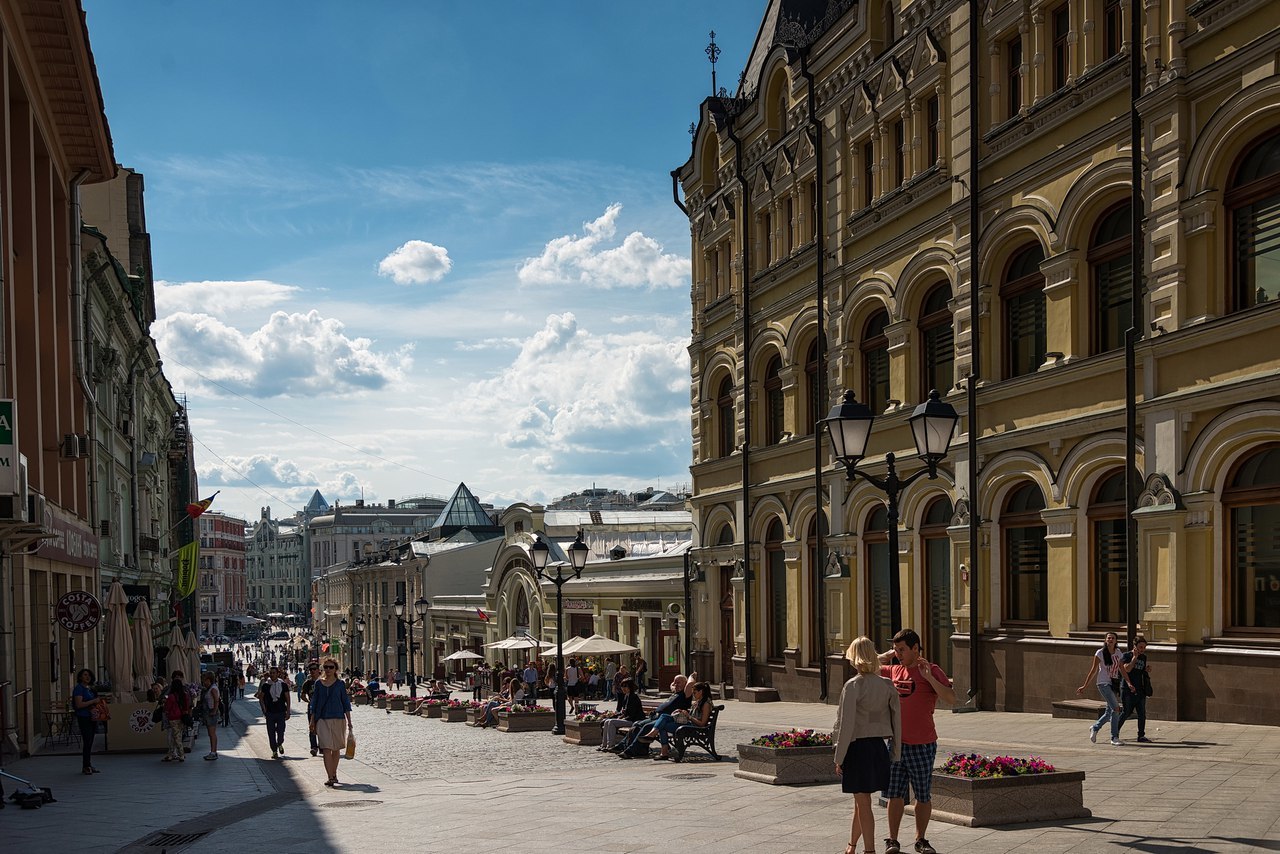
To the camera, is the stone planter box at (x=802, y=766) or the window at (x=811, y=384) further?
the window at (x=811, y=384)

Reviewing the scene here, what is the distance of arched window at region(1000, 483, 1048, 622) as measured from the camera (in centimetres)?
2381

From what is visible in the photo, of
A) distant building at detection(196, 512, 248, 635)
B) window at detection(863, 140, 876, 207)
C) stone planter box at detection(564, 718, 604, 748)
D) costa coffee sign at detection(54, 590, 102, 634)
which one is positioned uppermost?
window at detection(863, 140, 876, 207)

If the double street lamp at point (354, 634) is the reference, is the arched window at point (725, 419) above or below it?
above

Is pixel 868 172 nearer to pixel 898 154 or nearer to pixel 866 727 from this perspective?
pixel 898 154

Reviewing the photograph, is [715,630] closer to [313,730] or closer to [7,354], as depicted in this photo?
[313,730]

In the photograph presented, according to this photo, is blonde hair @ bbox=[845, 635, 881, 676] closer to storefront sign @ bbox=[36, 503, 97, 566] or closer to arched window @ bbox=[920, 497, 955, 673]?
arched window @ bbox=[920, 497, 955, 673]

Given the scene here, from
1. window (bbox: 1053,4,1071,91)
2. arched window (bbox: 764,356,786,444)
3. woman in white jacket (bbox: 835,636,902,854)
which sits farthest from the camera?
arched window (bbox: 764,356,786,444)

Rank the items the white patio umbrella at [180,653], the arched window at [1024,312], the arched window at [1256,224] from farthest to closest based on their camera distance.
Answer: the white patio umbrella at [180,653] → the arched window at [1024,312] → the arched window at [1256,224]

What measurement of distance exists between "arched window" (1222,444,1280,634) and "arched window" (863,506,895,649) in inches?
428

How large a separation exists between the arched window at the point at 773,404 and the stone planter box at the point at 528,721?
10.0 metres

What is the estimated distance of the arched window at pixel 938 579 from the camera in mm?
26859

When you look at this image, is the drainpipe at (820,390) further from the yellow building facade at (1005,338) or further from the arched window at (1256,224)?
the arched window at (1256,224)

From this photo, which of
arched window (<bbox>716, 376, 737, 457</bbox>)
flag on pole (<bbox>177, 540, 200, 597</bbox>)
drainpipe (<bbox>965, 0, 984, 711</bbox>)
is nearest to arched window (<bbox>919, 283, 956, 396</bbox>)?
drainpipe (<bbox>965, 0, 984, 711</bbox>)

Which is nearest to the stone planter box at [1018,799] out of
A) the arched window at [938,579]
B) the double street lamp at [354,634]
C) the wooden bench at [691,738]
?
the wooden bench at [691,738]
